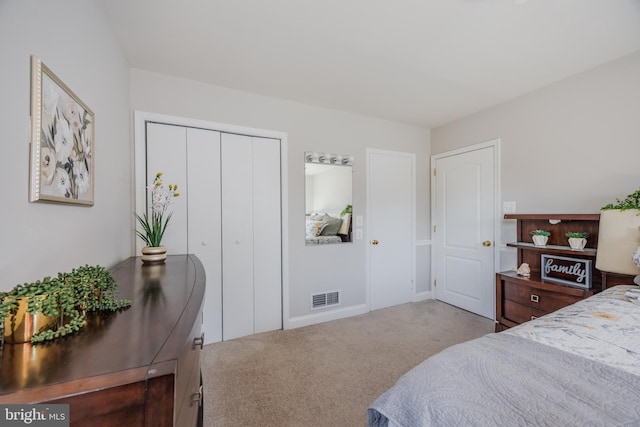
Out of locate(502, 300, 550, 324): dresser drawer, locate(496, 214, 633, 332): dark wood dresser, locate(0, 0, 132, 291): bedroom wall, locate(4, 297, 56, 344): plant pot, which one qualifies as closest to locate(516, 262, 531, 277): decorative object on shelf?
locate(496, 214, 633, 332): dark wood dresser

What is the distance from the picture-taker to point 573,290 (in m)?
2.07

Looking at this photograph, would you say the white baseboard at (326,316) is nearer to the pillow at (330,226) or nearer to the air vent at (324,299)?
the air vent at (324,299)

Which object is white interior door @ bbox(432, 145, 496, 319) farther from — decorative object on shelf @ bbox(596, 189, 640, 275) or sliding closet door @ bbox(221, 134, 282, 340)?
sliding closet door @ bbox(221, 134, 282, 340)

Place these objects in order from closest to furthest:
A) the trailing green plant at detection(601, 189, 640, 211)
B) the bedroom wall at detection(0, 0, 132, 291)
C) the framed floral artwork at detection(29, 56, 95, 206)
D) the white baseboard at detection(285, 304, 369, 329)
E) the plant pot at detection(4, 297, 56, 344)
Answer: the plant pot at detection(4, 297, 56, 344), the bedroom wall at detection(0, 0, 132, 291), the framed floral artwork at detection(29, 56, 95, 206), the trailing green plant at detection(601, 189, 640, 211), the white baseboard at detection(285, 304, 369, 329)

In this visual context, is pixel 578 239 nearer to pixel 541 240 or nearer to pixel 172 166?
pixel 541 240

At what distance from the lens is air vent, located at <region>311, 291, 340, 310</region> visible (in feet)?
10.00

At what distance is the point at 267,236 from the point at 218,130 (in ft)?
3.82

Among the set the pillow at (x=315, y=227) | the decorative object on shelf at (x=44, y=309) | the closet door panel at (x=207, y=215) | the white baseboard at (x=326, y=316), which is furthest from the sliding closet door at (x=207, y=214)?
the decorative object on shelf at (x=44, y=309)

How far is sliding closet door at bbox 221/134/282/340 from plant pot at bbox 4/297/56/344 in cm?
202

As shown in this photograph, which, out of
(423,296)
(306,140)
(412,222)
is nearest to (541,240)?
(412,222)

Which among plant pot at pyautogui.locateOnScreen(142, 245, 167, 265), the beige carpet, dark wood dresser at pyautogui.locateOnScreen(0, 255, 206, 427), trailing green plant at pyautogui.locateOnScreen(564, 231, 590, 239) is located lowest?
the beige carpet

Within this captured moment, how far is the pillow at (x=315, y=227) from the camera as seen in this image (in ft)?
9.93

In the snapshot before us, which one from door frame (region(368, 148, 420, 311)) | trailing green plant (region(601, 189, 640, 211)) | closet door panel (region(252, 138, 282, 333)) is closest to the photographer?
trailing green plant (region(601, 189, 640, 211))

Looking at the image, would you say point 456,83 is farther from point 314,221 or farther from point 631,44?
point 314,221
